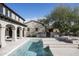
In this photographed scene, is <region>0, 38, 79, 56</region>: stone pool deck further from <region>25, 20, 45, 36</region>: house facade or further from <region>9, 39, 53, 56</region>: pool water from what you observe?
<region>25, 20, 45, 36</region>: house facade

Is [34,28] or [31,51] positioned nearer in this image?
A: [31,51]

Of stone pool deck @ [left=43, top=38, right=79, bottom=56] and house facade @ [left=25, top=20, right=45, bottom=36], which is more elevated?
house facade @ [left=25, top=20, right=45, bottom=36]

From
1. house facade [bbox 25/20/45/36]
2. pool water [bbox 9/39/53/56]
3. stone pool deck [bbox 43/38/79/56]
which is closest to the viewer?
stone pool deck [bbox 43/38/79/56]

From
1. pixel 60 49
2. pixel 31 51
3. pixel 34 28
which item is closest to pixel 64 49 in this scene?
pixel 60 49

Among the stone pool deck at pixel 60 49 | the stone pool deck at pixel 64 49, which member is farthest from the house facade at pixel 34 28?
the stone pool deck at pixel 64 49

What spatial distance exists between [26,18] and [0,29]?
22.7 meters

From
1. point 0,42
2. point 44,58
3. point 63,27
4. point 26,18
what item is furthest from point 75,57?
point 26,18

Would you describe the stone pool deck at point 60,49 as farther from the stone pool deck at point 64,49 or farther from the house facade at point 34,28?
the house facade at point 34,28

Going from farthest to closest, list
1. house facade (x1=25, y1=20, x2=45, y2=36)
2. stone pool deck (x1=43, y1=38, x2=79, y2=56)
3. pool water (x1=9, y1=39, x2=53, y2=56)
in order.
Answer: house facade (x1=25, y1=20, x2=45, y2=36), pool water (x1=9, y1=39, x2=53, y2=56), stone pool deck (x1=43, y1=38, x2=79, y2=56)

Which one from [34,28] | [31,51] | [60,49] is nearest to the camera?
[60,49]

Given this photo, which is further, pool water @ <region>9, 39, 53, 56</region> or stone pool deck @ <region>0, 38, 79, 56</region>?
pool water @ <region>9, 39, 53, 56</region>

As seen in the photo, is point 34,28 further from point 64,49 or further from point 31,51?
point 64,49

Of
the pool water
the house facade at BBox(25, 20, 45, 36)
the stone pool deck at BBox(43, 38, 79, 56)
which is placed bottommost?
the pool water

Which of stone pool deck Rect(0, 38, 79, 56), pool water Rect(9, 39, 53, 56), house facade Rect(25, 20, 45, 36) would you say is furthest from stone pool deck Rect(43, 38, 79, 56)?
house facade Rect(25, 20, 45, 36)
